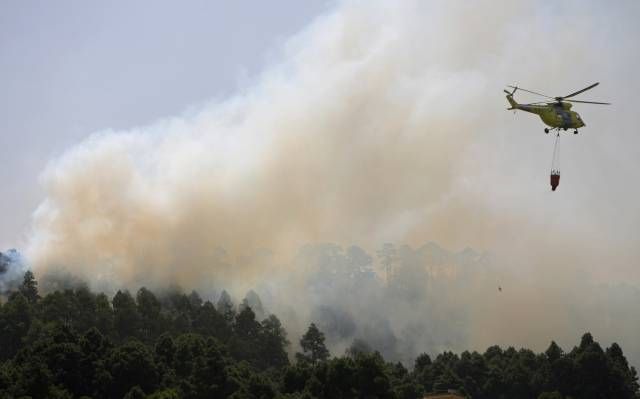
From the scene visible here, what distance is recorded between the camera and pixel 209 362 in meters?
96.2

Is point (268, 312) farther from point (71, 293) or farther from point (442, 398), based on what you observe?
point (442, 398)

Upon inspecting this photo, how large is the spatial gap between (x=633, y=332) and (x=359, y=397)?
3101 inches


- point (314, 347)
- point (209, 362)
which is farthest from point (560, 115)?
point (314, 347)

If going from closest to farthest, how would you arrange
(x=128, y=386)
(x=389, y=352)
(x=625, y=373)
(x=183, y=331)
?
(x=128, y=386), (x=625, y=373), (x=183, y=331), (x=389, y=352)

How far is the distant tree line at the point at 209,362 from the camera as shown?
304 feet

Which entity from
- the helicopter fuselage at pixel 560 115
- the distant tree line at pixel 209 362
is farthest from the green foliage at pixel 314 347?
the helicopter fuselage at pixel 560 115

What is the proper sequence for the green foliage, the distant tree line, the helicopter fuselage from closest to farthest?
the helicopter fuselage, the distant tree line, the green foliage

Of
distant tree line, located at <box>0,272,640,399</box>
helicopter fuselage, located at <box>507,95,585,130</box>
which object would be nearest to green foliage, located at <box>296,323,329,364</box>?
distant tree line, located at <box>0,272,640,399</box>

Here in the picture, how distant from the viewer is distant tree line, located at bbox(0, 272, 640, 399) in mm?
92688

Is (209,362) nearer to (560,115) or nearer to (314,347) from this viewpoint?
(314,347)

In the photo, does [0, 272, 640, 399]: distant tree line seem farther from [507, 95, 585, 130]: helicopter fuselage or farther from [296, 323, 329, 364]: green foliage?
[507, 95, 585, 130]: helicopter fuselage

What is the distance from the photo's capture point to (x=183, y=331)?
12762 cm

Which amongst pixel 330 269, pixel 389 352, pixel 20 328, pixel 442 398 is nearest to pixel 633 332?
pixel 389 352

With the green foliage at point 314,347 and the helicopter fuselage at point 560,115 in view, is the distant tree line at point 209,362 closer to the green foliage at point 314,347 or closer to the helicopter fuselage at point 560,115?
the green foliage at point 314,347
